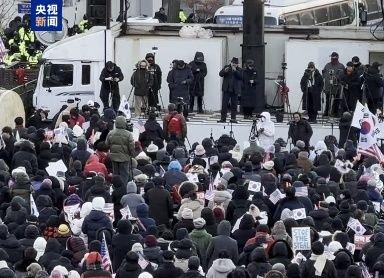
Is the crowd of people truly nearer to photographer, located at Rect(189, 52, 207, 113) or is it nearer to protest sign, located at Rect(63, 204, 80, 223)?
protest sign, located at Rect(63, 204, 80, 223)

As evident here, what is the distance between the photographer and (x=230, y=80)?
39531 millimetres

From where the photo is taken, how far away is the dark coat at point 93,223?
27391mm

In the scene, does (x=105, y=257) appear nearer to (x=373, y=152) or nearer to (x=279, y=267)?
(x=279, y=267)

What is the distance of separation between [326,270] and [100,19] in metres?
17.8

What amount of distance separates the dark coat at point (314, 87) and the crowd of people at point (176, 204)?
2.75 metres

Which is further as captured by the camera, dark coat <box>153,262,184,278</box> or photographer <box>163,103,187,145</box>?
photographer <box>163,103,187,145</box>

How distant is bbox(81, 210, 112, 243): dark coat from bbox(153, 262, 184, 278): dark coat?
2834mm

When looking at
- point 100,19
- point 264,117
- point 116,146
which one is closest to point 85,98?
point 100,19

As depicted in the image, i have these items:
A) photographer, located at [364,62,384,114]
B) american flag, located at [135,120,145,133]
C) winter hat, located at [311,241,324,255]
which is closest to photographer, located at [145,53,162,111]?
american flag, located at [135,120,145,133]

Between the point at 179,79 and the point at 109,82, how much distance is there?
57.2 inches

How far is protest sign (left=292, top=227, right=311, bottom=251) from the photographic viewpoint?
86.0ft

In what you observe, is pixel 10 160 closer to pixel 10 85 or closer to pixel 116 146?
pixel 116 146

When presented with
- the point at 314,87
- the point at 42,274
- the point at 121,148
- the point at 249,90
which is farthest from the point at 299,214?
the point at 249,90

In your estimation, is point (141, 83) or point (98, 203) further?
point (141, 83)
